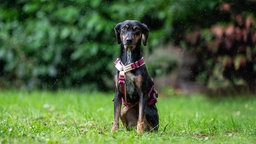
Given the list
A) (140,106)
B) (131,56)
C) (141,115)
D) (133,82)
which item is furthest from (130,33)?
(141,115)

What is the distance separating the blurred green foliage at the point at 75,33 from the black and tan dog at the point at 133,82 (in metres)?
5.55

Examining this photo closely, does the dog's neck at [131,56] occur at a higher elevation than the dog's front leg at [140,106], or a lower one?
higher

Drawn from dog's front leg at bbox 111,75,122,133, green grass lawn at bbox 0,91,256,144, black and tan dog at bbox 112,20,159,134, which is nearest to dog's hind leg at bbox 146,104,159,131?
black and tan dog at bbox 112,20,159,134

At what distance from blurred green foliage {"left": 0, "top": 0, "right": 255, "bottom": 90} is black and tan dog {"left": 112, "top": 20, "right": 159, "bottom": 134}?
555cm

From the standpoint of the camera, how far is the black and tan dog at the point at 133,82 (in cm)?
571

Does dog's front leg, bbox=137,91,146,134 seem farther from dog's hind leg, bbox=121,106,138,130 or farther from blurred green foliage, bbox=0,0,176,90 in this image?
blurred green foliage, bbox=0,0,176,90

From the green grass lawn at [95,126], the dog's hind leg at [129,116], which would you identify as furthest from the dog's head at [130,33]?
the green grass lawn at [95,126]

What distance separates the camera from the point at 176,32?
39.0ft

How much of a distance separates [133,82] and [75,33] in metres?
6.33

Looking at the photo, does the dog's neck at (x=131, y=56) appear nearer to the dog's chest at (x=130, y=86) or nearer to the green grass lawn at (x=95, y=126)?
the dog's chest at (x=130, y=86)

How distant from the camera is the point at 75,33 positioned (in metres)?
11.9

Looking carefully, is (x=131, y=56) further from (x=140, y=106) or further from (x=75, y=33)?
(x=75, y=33)

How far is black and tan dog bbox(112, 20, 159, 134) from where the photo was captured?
5715mm

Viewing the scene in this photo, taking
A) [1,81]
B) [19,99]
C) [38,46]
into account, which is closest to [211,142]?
[19,99]
